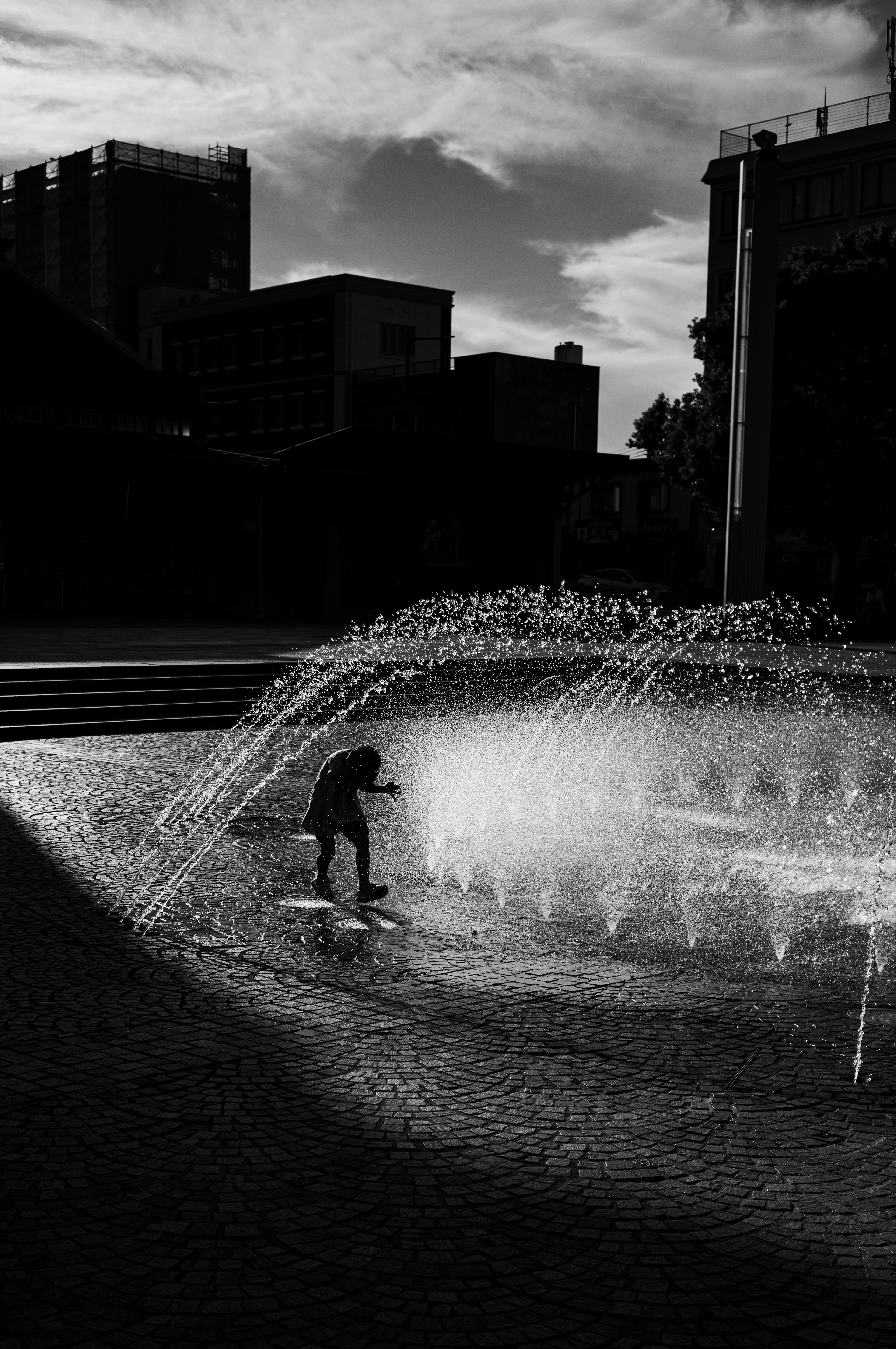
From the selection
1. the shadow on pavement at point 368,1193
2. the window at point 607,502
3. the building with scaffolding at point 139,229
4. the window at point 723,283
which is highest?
the building with scaffolding at point 139,229

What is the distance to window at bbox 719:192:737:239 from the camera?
6038 centimetres

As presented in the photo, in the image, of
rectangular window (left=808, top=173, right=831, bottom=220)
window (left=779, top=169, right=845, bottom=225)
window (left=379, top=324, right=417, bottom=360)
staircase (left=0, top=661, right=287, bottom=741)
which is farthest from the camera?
window (left=379, top=324, right=417, bottom=360)

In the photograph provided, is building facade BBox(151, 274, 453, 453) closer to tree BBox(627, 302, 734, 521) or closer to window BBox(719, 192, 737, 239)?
window BBox(719, 192, 737, 239)

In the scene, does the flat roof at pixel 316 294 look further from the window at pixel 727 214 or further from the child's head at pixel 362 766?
the child's head at pixel 362 766

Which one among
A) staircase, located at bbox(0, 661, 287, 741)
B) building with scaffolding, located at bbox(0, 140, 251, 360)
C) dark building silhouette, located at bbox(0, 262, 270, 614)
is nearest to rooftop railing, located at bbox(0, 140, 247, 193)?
building with scaffolding, located at bbox(0, 140, 251, 360)

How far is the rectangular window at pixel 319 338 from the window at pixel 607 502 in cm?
1814

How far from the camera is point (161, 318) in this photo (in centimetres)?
7450

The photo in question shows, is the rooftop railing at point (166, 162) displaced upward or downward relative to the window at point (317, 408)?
upward

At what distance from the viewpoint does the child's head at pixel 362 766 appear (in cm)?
766

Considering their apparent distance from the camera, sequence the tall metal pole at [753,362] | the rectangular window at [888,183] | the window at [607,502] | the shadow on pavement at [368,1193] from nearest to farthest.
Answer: the shadow on pavement at [368,1193], the tall metal pole at [753,362], the rectangular window at [888,183], the window at [607,502]

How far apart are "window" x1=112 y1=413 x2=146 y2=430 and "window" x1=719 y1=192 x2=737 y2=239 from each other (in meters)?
34.0

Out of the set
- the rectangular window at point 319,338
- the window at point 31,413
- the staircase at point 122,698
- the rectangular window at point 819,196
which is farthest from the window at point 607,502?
the staircase at point 122,698

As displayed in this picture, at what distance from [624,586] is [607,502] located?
2794 centimetres

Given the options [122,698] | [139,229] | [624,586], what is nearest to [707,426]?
[624,586]
